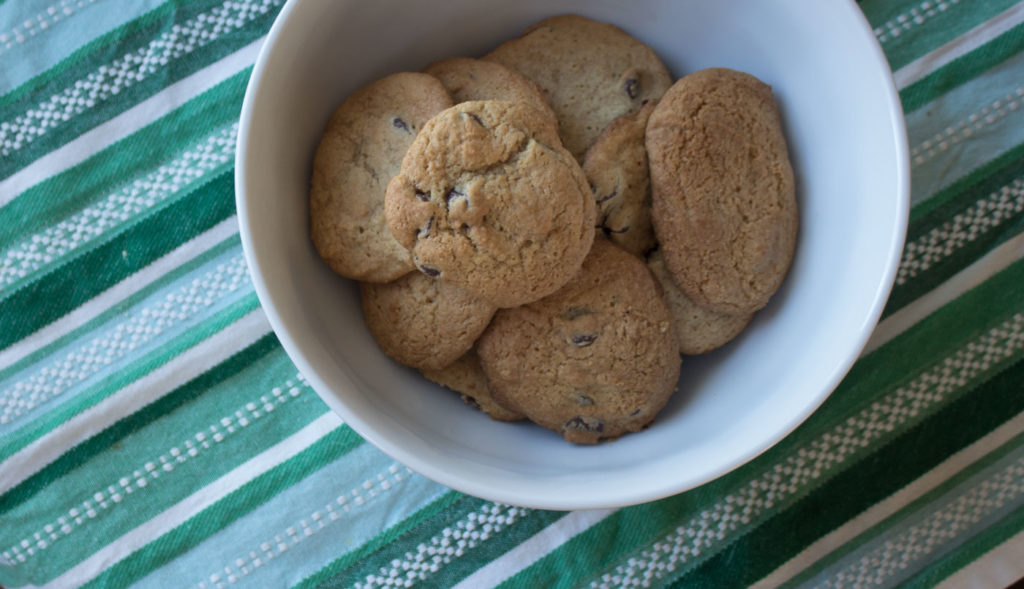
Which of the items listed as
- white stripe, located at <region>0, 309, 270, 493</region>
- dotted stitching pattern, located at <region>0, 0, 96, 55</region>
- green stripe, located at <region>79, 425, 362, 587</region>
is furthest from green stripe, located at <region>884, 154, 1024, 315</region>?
dotted stitching pattern, located at <region>0, 0, 96, 55</region>

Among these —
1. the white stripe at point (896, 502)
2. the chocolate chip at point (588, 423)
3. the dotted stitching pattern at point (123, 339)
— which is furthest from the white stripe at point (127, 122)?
the white stripe at point (896, 502)

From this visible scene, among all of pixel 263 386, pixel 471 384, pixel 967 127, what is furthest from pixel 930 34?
pixel 263 386

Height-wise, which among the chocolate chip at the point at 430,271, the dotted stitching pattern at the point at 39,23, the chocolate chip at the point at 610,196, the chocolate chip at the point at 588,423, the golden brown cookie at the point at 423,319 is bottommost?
the chocolate chip at the point at 588,423

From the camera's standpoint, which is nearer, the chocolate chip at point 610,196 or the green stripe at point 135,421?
the chocolate chip at point 610,196

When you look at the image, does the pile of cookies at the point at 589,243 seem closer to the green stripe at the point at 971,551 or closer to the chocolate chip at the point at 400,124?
the chocolate chip at the point at 400,124

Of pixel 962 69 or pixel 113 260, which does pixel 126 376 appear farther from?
pixel 962 69

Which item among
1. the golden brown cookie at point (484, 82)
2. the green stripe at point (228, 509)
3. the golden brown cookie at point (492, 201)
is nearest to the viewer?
the golden brown cookie at point (492, 201)
